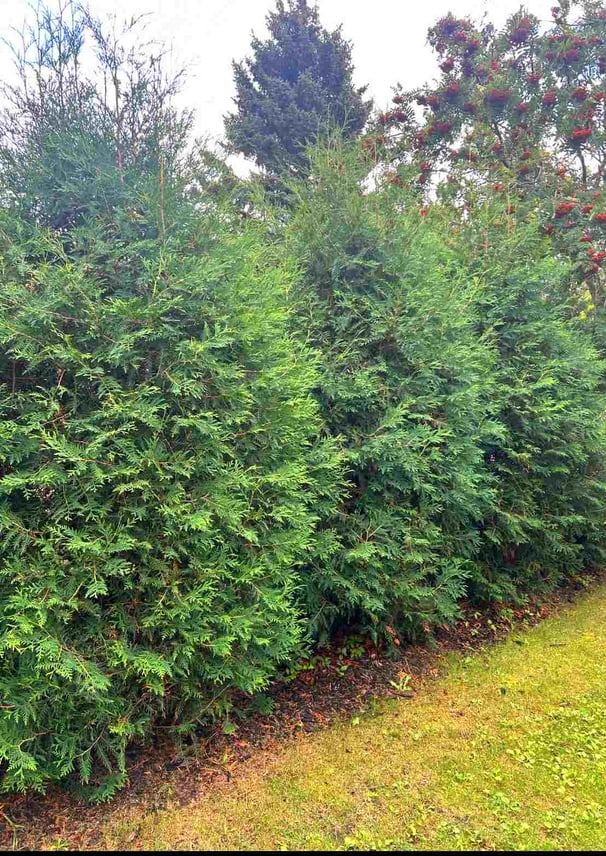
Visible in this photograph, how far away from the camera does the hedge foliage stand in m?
2.22

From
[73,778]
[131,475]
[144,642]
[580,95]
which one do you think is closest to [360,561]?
[144,642]

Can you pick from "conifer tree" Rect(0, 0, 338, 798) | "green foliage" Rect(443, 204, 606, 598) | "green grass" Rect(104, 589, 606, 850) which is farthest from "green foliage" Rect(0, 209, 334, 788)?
"green foliage" Rect(443, 204, 606, 598)

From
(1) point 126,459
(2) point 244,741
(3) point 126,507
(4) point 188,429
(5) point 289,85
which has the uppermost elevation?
(5) point 289,85

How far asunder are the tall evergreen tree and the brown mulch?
1228cm

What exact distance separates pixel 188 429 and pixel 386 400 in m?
1.54

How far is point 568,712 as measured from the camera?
9.83ft

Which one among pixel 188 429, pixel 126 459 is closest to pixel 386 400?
pixel 188 429

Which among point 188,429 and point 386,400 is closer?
point 188,429

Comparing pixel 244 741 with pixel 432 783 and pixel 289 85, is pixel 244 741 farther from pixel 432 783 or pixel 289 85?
pixel 289 85

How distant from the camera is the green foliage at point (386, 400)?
11.1 feet

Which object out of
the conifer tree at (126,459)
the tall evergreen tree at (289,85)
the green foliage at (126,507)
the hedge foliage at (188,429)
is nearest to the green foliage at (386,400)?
the hedge foliage at (188,429)

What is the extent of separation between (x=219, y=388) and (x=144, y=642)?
126 centimetres

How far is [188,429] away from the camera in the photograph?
2.48 metres

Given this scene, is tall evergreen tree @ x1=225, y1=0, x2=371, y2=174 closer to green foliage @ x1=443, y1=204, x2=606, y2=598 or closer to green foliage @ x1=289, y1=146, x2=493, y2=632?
green foliage @ x1=443, y1=204, x2=606, y2=598
